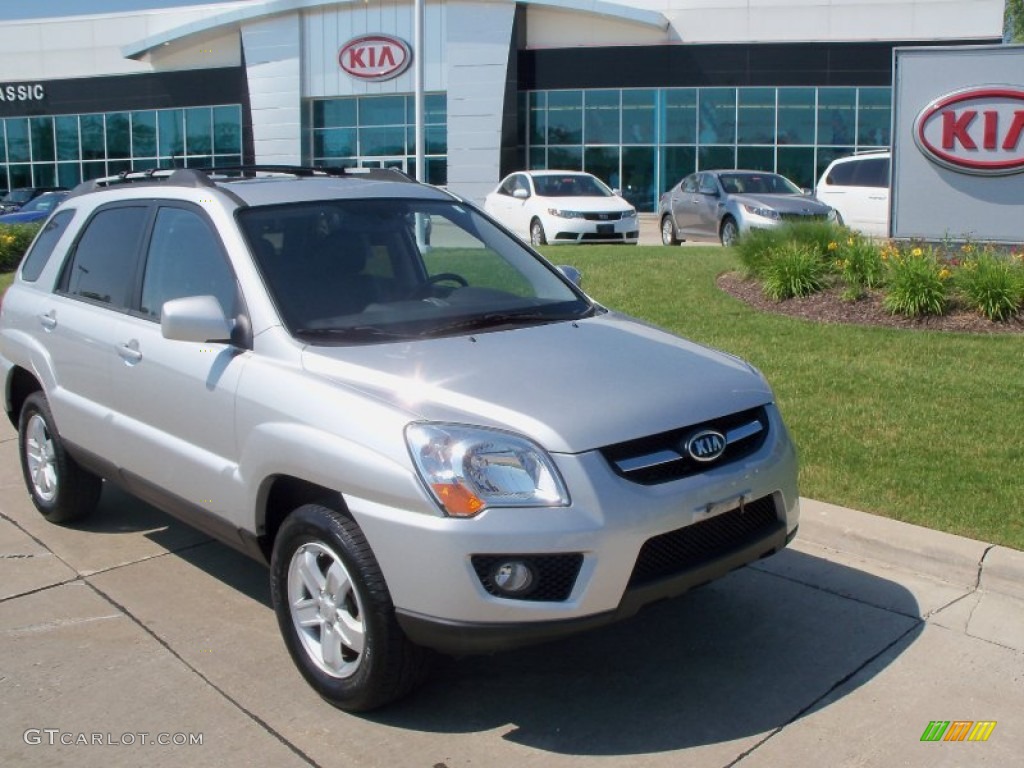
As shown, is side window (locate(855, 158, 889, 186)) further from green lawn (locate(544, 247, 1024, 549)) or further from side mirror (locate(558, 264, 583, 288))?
side mirror (locate(558, 264, 583, 288))

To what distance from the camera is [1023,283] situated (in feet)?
31.7

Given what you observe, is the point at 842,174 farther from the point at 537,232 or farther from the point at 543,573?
the point at 543,573

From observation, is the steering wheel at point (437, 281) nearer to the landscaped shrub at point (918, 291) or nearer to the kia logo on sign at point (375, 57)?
the landscaped shrub at point (918, 291)

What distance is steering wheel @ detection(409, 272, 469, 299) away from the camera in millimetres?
4895

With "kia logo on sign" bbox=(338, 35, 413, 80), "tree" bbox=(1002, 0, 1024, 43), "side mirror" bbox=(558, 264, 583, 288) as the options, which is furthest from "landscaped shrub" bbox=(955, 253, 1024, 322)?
"tree" bbox=(1002, 0, 1024, 43)

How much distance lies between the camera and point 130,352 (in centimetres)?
500

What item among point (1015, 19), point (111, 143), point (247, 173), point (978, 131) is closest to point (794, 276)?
point (978, 131)

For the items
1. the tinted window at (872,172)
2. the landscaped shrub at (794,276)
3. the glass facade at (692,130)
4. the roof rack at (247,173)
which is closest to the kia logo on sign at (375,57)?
the glass facade at (692,130)

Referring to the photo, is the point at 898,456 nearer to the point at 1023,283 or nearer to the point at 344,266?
the point at 344,266

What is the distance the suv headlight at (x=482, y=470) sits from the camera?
355 cm

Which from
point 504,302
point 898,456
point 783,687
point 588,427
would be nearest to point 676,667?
point 783,687

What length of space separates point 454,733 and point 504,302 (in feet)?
6.17

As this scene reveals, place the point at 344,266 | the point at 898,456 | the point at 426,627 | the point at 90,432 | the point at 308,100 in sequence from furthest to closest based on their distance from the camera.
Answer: the point at 308,100 → the point at 898,456 → the point at 90,432 → the point at 344,266 → the point at 426,627

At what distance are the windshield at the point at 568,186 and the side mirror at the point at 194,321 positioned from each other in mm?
15894
